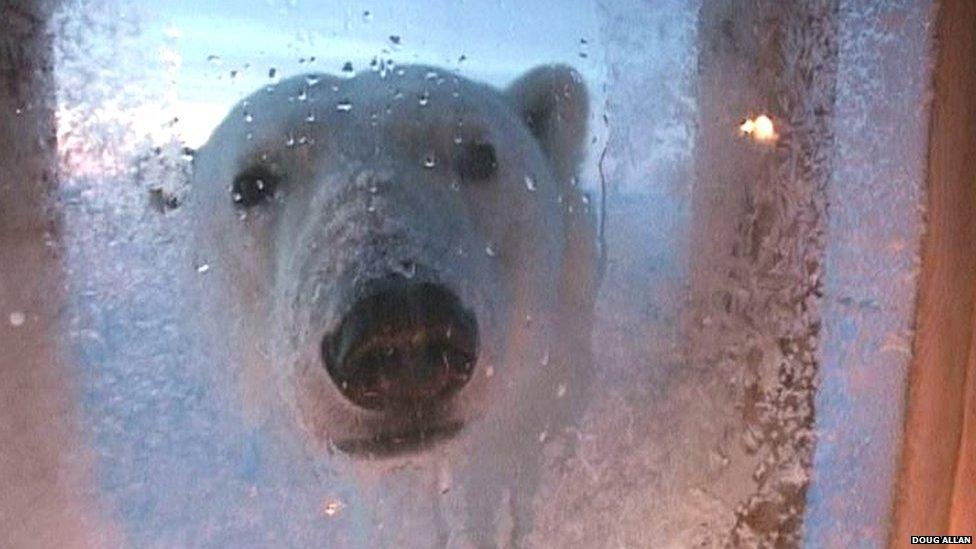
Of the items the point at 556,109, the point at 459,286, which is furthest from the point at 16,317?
the point at 556,109

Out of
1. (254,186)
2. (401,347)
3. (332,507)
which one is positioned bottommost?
(332,507)

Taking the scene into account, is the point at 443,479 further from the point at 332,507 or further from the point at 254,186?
the point at 254,186

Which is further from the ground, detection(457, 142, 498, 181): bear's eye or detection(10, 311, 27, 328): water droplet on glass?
detection(457, 142, 498, 181): bear's eye

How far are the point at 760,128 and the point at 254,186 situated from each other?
0.53 m

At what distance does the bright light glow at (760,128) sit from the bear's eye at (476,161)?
1.23 ft

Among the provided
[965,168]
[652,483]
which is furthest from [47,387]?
[965,168]

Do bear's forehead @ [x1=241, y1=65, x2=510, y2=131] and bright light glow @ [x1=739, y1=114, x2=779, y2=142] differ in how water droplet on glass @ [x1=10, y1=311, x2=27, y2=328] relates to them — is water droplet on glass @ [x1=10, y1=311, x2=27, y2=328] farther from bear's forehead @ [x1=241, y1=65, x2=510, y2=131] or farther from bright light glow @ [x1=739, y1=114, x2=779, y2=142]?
bright light glow @ [x1=739, y1=114, x2=779, y2=142]

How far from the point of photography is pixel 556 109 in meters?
0.85

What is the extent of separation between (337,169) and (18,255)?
13.9 inches

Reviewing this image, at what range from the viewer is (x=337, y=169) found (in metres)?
0.93

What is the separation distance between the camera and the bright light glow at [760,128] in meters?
0.67

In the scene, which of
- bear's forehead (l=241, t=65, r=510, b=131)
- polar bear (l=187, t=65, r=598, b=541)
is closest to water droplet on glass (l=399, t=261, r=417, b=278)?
polar bear (l=187, t=65, r=598, b=541)

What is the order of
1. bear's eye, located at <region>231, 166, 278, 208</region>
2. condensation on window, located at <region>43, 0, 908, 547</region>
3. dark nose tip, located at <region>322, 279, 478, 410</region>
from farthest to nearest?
bear's eye, located at <region>231, 166, 278, 208</region> → dark nose tip, located at <region>322, 279, 478, 410</region> → condensation on window, located at <region>43, 0, 908, 547</region>

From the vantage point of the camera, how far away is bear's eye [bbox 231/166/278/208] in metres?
0.96
